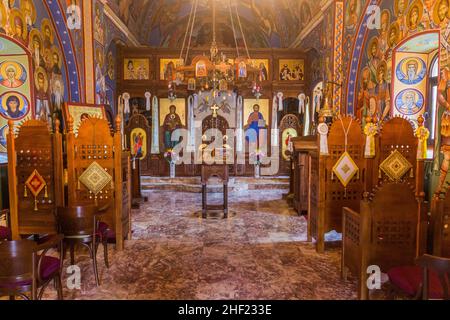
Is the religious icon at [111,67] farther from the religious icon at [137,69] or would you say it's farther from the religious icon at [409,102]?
the religious icon at [409,102]

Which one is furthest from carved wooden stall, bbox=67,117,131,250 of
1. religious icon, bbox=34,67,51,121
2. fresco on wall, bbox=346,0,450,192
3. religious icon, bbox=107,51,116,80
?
religious icon, bbox=107,51,116,80

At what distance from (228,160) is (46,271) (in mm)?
4806

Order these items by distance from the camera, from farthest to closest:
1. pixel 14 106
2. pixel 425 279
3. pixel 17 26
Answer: pixel 14 106
pixel 17 26
pixel 425 279

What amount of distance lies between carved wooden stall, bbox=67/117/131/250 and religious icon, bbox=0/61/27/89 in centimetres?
245

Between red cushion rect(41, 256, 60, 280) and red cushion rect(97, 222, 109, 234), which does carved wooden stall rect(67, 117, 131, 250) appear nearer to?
red cushion rect(97, 222, 109, 234)

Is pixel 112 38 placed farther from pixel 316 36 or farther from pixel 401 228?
pixel 401 228

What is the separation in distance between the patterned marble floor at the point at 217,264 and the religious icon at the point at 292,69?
19.7 feet

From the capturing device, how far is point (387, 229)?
10.5ft

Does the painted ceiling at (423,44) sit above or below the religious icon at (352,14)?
below

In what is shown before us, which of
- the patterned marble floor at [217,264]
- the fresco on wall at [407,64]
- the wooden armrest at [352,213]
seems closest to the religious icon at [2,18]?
the patterned marble floor at [217,264]

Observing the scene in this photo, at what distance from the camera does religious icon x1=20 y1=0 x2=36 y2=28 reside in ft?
19.6

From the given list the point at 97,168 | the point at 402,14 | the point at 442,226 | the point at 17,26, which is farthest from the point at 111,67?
the point at 442,226

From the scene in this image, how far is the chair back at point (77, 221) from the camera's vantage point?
348 centimetres

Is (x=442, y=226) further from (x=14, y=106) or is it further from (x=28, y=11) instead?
(x=28, y=11)
